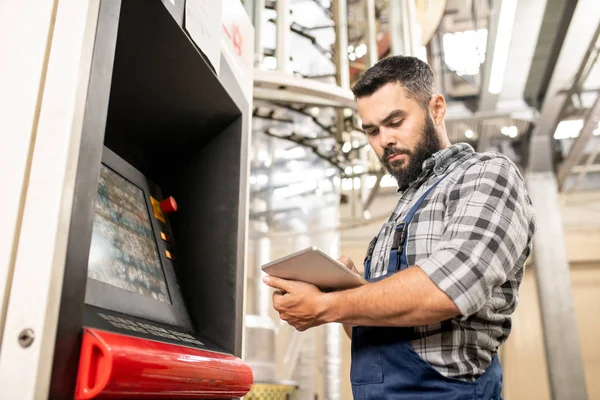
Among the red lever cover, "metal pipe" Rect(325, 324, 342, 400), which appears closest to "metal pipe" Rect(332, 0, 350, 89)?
the red lever cover

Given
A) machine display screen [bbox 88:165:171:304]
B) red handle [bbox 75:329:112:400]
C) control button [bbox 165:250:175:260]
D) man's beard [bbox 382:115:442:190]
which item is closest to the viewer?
red handle [bbox 75:329:112:400]

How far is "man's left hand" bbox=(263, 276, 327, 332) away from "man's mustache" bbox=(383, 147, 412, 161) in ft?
1.35

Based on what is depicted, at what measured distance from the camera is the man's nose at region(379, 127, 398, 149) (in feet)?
3.84

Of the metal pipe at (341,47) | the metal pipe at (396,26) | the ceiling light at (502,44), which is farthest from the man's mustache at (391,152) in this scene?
the ceiling light at (502,44)

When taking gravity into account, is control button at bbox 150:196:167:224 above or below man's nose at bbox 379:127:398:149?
below

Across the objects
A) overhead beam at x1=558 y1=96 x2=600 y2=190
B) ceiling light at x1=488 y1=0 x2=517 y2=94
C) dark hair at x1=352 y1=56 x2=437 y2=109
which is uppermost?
ceiling light at x1=488 y1=0 x2=517 y2=94

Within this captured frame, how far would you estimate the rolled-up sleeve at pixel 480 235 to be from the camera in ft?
2.63

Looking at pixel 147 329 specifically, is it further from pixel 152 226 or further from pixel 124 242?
pixel 152 226

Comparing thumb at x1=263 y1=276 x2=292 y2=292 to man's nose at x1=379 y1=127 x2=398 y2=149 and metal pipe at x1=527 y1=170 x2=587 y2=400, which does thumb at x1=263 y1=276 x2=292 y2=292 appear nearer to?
man's nose at x1=379 y1=127 x2=398 y2=149

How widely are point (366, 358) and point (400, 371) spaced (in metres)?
0.09

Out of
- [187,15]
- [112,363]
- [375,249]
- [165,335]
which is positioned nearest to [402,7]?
[375,249]

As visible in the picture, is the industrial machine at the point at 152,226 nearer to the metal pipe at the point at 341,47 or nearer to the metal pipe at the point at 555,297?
the metal pipe at the point at 341,47

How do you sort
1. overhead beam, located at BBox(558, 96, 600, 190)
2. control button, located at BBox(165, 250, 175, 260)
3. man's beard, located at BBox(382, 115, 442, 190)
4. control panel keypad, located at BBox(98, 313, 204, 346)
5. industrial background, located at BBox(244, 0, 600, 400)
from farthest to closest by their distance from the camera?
overhead beam, located at BBox(558, 96, 600, 190)
industrial background, located at BBox(244, 0, 600, 400)
man's beard, located at BBox(382, 115, 442, 190)
control button, located at BBox(165, 250, 175, 260)
control panel keypad, located at BBox(98, 313, 204, 346)

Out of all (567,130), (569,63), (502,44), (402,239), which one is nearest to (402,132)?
(402,239)
